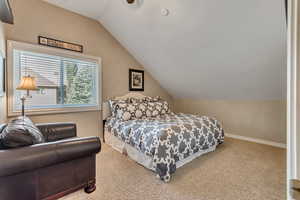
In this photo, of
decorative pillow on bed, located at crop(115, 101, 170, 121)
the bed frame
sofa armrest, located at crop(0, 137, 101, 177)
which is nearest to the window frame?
the bed frame

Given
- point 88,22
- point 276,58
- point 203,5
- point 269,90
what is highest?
point 88,22

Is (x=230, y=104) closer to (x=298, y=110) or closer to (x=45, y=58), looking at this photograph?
(x=298, y=110)

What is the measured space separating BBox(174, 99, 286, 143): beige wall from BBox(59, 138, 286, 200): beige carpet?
579 millimetres

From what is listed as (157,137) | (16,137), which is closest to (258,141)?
(157,137)

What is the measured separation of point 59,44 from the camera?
274cm

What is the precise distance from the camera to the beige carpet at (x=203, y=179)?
5.21 ft

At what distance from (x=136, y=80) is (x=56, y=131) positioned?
2.25m

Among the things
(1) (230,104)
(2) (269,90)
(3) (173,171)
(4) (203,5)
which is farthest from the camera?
(1) (230,104)

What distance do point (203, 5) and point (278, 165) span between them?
2.52 metres

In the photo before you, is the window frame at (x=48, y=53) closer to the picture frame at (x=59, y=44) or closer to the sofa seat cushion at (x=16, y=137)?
the picture frame at (x=59, y=44)

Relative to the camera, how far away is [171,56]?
127 inches

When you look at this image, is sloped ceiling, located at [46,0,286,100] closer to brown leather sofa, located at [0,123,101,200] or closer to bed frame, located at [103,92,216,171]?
bed frame, located at [103,92,216,171]

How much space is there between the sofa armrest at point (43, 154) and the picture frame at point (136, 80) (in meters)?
2.40

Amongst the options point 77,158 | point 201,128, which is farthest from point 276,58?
point 77,158
